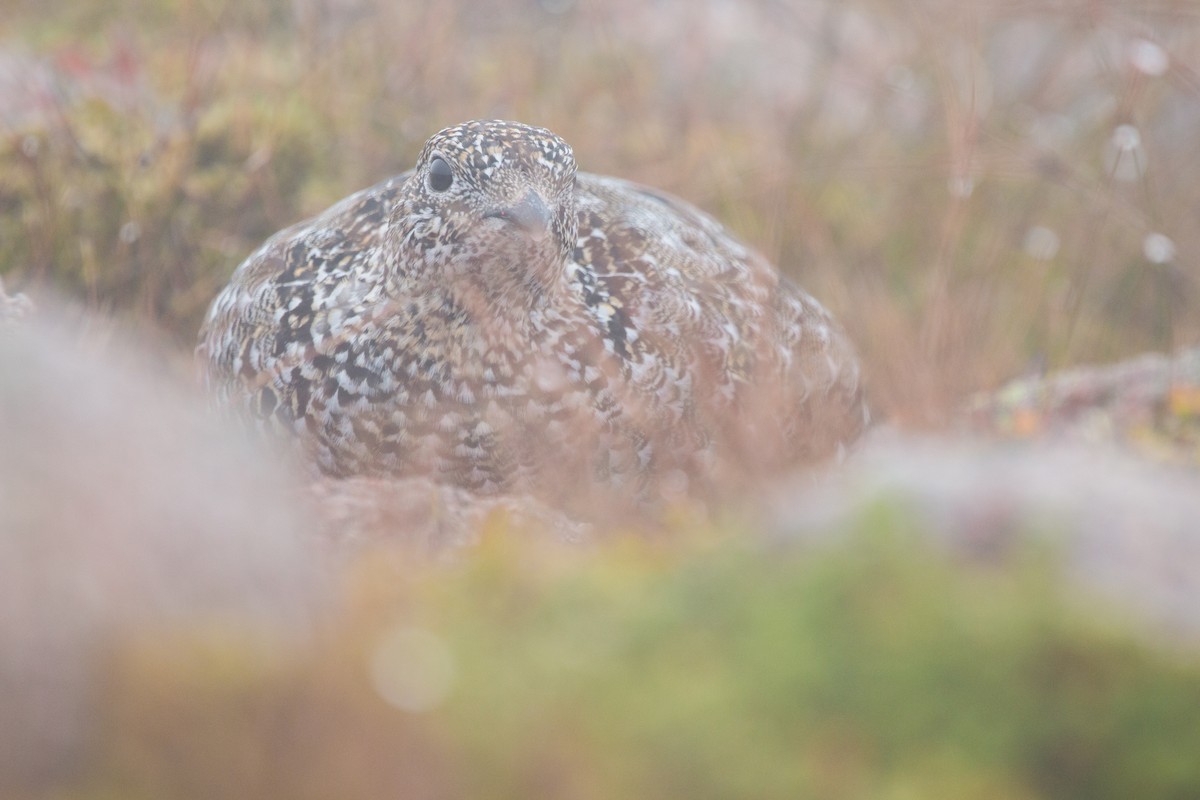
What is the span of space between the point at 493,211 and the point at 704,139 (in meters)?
3.38

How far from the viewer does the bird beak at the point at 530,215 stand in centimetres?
328

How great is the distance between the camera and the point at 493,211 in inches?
131

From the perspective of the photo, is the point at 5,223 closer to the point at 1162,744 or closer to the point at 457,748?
the point at 457,748

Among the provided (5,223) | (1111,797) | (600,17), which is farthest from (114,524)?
(600,17)

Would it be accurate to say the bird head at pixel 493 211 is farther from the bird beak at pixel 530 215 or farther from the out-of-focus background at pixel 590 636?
the out-of-focus background at pixel 590 636

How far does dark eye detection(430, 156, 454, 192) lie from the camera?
3.42m

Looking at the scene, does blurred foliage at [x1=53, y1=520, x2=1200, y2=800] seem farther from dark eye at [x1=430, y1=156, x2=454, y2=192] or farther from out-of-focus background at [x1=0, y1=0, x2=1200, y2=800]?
dark eye at [x1=430, y1=156, x2=454, y2=192]

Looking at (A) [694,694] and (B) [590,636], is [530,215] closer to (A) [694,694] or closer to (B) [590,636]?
(B) [590,636]

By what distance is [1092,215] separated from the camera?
17.7 ft

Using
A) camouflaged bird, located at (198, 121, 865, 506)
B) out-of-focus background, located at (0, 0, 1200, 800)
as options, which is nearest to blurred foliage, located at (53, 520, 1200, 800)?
out-of-focus background, located at (0, 0, 1200, 800)

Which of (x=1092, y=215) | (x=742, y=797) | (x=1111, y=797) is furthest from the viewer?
(x=1092, y=215)

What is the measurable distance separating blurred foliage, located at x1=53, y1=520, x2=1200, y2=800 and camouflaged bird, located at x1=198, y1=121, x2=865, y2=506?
4.56 feet

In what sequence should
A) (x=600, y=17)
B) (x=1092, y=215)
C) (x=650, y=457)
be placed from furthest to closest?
(x=600, y=17) → (x=1092, y=215) → (x=650, y=457)

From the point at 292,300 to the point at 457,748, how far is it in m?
2.33
